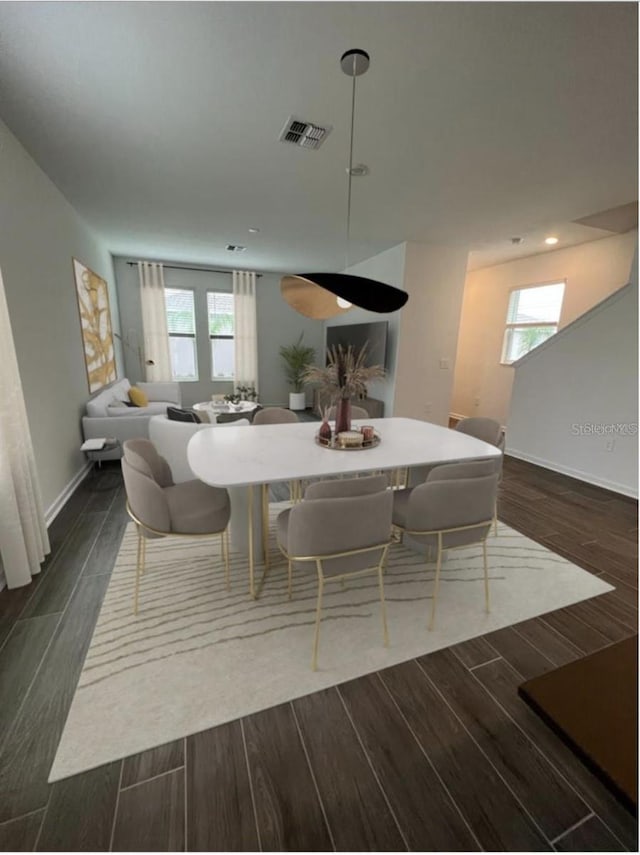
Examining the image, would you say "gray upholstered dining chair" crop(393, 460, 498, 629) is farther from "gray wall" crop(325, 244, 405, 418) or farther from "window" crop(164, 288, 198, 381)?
"window" crop(164, 288, 198, 381)

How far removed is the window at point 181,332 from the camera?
655 cm

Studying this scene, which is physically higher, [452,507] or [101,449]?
[452,507]

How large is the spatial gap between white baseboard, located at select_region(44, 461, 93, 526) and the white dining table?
148 centimetres

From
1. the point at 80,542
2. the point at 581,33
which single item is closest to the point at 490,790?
the point at 80,542

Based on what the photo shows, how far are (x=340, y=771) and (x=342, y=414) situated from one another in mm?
1715

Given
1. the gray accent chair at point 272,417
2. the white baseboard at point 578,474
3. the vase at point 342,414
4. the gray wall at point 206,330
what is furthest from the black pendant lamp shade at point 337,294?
the gray wall at point 206,330

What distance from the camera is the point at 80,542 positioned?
96.3 inches

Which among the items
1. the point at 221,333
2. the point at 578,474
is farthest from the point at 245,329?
the point at 578,474

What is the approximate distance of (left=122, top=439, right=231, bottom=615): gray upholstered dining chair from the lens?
1.65 meters

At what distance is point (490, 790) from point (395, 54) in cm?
305

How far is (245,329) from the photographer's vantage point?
22.7ft

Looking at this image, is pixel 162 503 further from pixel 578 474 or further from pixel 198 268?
pixel 198 268

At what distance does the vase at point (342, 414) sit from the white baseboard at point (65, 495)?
2.23 metres

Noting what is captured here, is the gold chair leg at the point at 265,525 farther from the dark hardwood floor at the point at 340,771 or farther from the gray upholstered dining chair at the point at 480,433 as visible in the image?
the gray upholstered dining chair at the point at 480,433
